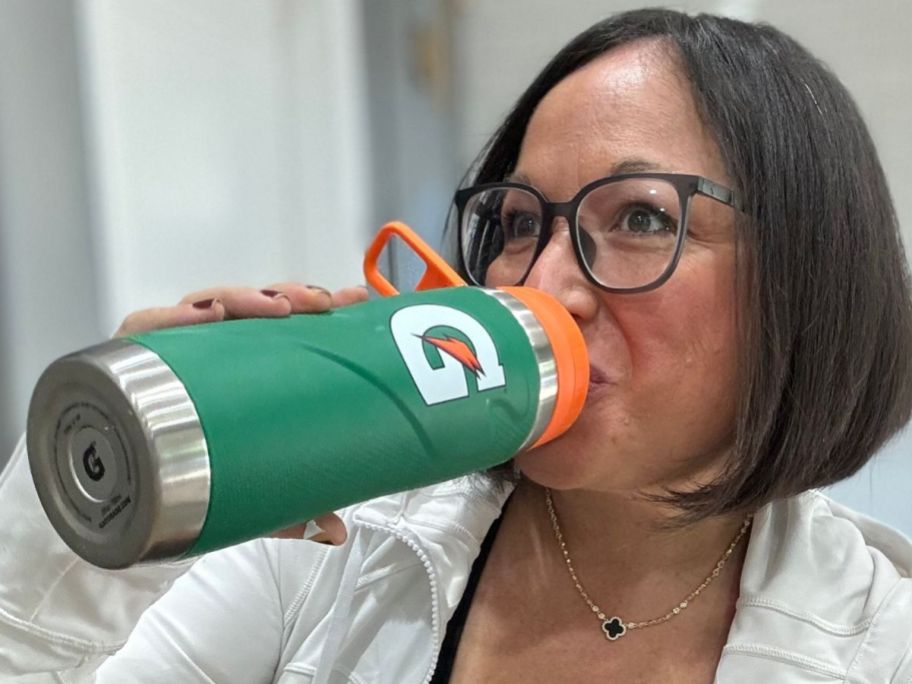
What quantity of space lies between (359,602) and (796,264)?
43cm

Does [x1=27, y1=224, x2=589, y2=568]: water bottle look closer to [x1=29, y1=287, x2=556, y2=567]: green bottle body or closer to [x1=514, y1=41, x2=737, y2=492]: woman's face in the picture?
[x1=29, y1=287, x2=556, y2=567]: green bottle body

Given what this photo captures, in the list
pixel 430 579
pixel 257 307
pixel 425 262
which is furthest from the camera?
pixel 430 579

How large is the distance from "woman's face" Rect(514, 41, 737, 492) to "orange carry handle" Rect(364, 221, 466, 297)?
0.23ft

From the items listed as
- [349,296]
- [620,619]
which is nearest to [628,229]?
[349,296]

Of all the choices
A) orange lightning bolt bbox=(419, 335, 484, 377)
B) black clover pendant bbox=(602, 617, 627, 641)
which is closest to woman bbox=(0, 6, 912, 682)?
black clover pendant bbox=(602, 617, 627, 641)

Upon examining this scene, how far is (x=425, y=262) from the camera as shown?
596mm

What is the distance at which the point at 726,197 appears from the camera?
63cm

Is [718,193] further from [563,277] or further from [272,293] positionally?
[272,293]

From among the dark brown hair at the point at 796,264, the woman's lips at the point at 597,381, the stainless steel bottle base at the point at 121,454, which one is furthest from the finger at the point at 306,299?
the dark brown hair at the point at 796,264

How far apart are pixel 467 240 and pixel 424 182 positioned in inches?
35.6

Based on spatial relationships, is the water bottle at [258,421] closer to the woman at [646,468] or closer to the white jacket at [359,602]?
the woman at [646,468]

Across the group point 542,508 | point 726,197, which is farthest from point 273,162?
point 726,197

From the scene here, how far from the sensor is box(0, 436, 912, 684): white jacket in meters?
0.61

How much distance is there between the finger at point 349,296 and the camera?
520 millimetres
